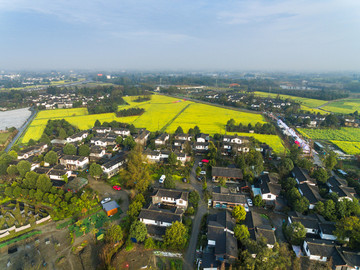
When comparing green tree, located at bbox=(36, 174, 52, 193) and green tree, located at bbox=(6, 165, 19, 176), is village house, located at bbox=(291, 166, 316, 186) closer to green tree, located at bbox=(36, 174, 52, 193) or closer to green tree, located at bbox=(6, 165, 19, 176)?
green tree, located at bbox=(36, 174, 52, 193)

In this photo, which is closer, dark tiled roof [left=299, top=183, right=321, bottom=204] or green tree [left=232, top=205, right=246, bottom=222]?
green tree [left=232, top=205, right=246, bottom=222]

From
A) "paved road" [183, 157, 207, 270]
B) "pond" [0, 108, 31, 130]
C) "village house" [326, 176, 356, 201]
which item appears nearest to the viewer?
"paved road" [183, 157, 207, 270]

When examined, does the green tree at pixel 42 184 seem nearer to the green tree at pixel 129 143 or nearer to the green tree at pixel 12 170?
the green tree at pixel 12 170

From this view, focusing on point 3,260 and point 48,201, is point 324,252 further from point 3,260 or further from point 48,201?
point 48,201

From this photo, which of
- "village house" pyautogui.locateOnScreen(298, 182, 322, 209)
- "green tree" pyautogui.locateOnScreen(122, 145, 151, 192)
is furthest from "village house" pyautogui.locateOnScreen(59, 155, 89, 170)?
"village house" pyautogui.locateOnScreen(298, 182, 322, 209)

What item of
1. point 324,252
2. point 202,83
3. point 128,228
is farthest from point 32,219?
point 202,83

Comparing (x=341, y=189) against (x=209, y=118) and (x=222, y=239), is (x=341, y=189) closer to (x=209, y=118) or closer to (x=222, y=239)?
(x=222, y=239)

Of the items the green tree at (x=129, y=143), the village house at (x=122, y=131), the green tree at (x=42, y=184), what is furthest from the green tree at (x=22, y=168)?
the village house at (x=122, y=131)
